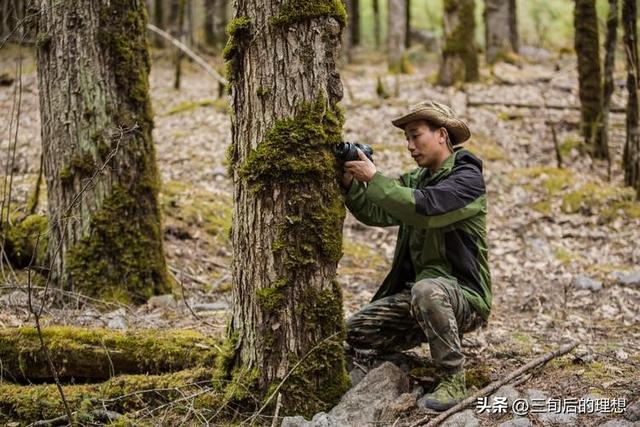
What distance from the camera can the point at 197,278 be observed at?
6.66 meters

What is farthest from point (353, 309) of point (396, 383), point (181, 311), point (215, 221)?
point (215, 221)

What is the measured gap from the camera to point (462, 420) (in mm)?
3604

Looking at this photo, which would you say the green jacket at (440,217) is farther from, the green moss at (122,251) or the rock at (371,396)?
the green moss at (122,251)

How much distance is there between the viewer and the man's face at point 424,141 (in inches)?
165

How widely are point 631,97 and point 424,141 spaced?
5.93 meters

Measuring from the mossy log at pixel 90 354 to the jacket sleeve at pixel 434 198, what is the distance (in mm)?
1472

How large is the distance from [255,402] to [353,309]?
2.35 m

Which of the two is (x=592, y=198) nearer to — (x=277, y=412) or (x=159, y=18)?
(x=277, y=412)

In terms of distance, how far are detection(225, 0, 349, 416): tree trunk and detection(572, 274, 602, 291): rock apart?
4.13 m

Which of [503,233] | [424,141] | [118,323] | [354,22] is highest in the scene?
[354,22]

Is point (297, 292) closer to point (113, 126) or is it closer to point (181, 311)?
point (181, 311)

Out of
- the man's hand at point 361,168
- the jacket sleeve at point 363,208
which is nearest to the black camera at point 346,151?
the man's hand at point 361,168

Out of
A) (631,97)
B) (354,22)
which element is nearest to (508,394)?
(631,97)

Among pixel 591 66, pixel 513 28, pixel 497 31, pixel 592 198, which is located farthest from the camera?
pixel 513 28
